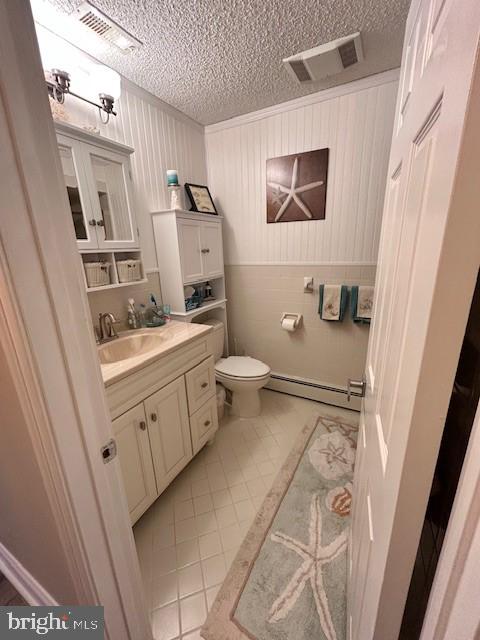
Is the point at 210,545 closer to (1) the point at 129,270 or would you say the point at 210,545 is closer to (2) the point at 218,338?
(2) the point at 218,338

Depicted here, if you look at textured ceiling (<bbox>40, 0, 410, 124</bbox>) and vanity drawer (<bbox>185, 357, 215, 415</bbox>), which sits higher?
textured ceiling (<bbox>40, 0, 410, 124</bbox>)

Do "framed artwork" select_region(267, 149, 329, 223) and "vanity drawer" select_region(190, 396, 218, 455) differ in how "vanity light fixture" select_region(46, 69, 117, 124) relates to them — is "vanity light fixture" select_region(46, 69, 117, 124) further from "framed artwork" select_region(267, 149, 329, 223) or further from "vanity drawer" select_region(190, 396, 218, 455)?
"vanity drawer" select_region(190, 396, 218, 455)

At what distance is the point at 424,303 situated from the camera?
341 mm

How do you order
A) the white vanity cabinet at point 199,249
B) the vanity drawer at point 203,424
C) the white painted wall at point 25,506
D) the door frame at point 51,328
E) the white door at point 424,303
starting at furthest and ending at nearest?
the white vanity cabinet at point 199,249, the vanity drawer at point 203,424, the white painted wall at point 25,506, the door frame at point 51,328, the white door at point 424,303

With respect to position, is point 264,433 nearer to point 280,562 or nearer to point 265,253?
point 280,562

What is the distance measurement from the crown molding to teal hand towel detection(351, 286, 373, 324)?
4.14 feet

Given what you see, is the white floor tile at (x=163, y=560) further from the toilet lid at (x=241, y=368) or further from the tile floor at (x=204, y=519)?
the toilet lid at (x=241, y=368)

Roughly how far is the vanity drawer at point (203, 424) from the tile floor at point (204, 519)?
0.59 feet

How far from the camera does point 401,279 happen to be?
0.54 m

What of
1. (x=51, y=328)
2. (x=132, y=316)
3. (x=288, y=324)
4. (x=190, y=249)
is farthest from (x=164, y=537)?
(x=190, y=249)

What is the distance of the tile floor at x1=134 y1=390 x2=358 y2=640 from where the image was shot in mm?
1058

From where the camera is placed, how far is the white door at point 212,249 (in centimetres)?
201

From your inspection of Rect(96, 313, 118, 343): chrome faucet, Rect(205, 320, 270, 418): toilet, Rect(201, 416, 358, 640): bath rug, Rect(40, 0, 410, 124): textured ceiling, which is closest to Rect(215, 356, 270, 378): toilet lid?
Rect(205, 320, 270, 418): toilet

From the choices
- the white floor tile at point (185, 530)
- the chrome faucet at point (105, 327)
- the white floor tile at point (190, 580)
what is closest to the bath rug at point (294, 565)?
the white floor tile at point (190, 580)
